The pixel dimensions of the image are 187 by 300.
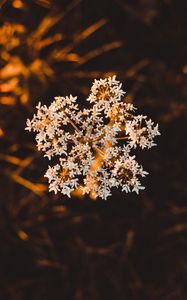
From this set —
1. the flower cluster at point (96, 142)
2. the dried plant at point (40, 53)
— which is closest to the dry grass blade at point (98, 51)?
the dried plant at point (40, 53)

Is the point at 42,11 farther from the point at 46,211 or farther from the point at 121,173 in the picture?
the point at 121,173

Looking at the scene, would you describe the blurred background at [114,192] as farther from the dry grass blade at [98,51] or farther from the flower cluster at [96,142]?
the flower cluster at [96,142]

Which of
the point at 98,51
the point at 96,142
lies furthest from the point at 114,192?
the point at 96,142

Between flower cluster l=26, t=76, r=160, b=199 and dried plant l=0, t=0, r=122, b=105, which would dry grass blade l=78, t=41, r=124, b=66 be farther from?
flower cluster l=26, t=76, r=160, b=199

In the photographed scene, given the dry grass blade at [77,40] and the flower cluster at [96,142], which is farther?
the dry grass blade at [77,40]

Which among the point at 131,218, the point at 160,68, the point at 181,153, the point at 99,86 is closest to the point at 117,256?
Result: the point at 131,218

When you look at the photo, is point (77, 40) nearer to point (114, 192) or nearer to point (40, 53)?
point (40, 53)

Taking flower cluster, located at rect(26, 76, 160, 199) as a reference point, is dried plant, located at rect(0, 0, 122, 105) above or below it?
above

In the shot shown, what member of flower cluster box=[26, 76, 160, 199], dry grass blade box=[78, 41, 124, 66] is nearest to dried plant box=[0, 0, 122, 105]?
dry grass blade box=[78, 41, 124, 66]

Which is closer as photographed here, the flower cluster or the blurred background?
the flower cluster
